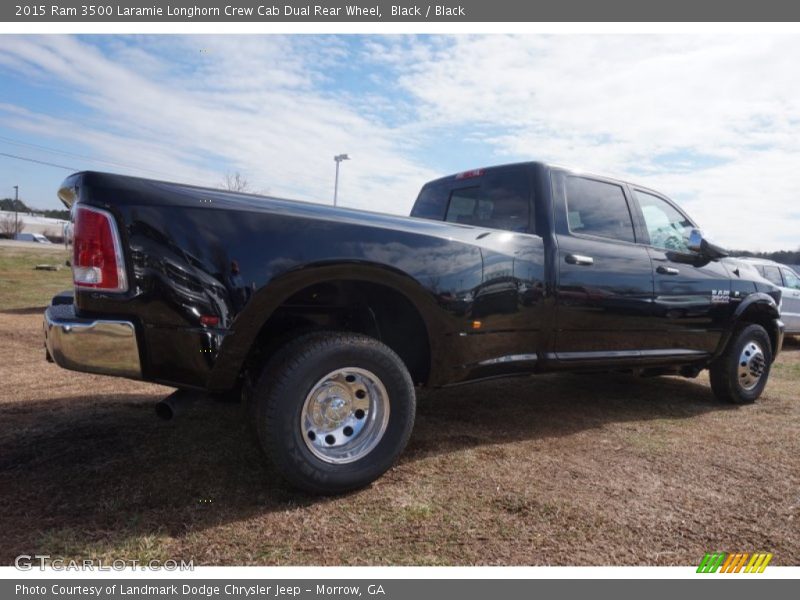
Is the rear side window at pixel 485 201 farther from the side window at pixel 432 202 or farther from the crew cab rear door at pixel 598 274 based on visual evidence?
the crew cab rear door at pixel 598 274

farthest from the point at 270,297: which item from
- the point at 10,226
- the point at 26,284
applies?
the point at 10,226

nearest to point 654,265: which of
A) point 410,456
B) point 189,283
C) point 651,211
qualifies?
point 651,211

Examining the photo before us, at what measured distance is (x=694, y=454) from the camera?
11.5 feet

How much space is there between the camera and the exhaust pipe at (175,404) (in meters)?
2.83

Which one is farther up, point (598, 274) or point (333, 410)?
point (598, 274)

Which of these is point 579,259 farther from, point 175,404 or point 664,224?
point 175,404

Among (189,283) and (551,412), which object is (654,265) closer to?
(551,412)

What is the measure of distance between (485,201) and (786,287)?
9.94 meters

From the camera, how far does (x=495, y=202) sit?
4.05 meters

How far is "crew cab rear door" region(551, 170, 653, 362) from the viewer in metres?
3.64

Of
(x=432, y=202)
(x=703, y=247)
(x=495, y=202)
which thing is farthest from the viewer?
(x=432, y=202)

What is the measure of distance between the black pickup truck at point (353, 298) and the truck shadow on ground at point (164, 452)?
0.42 metres

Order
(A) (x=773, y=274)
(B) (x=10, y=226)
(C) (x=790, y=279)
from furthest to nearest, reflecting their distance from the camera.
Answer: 1. (B) (x=10, y=226)
2. (C) (x=790, y=279)
3. (A) (x=773, y=274)

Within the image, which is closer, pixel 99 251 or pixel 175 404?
pixel 99 251
